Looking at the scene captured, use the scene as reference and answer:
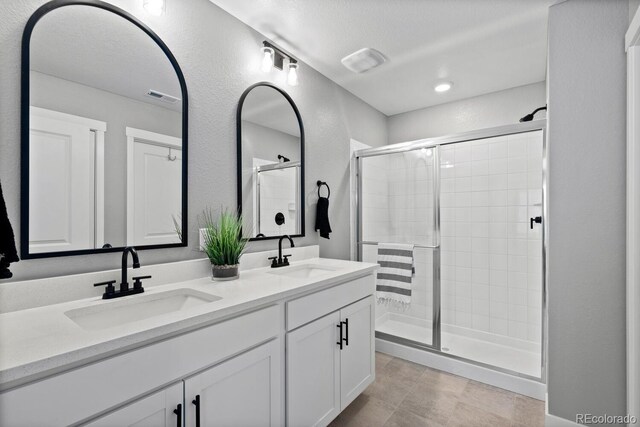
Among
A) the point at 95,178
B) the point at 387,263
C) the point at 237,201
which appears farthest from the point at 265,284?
the point at 387,263

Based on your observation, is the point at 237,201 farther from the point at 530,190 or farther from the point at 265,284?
the point at 530,190

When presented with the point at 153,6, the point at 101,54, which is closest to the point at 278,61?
the point at 153,6

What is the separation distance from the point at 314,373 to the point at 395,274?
4.39 ft

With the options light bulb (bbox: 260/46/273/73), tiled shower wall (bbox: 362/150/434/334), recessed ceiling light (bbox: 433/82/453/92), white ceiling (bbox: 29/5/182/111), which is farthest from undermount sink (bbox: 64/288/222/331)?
recessed ceiling light (bbox: 433/82/453/92)

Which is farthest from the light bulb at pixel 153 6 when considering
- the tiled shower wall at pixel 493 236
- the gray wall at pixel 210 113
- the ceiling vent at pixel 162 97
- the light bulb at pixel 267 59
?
the tiled shower wall at pixel 493 236

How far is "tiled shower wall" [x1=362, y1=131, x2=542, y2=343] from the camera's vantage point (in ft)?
9.33

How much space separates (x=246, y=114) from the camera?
1.93 meters

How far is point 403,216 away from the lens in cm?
299

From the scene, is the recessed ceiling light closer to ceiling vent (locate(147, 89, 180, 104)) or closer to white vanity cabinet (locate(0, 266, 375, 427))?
white vanity cabinet (locate(0, 266, 375, 427))

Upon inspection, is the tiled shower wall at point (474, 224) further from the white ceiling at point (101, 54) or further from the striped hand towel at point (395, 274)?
the white ceiling at point (101, 54)

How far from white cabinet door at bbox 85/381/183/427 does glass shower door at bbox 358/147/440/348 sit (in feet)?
6.58

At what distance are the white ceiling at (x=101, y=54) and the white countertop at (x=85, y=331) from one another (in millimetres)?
908

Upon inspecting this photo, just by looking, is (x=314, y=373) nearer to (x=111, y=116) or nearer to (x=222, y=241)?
(x=222, y=241)

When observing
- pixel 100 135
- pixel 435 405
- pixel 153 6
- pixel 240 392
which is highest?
pixel 153 6
